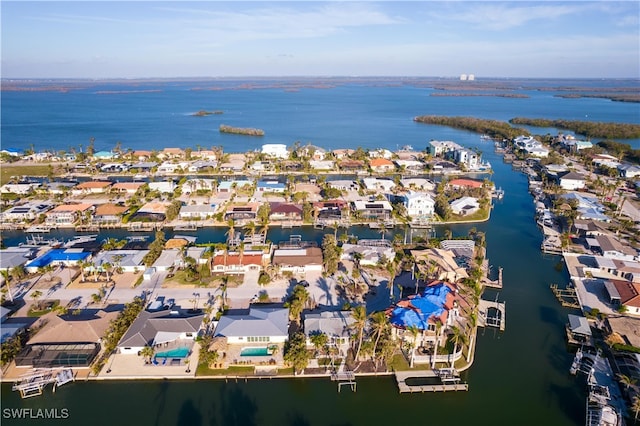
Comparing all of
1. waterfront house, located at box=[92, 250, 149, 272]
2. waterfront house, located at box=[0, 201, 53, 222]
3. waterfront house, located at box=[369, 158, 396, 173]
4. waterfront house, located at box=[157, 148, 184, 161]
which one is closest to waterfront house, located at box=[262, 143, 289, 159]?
waterfront house, located at box=[157, 148, 184, 161]

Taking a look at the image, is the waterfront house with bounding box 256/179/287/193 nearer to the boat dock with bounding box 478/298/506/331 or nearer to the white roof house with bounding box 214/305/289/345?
the white roof house with bounding box 214/305/289/345

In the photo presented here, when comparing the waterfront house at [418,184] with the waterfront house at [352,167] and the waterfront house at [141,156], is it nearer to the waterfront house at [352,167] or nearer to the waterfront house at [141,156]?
the waterfront house at [352,167]

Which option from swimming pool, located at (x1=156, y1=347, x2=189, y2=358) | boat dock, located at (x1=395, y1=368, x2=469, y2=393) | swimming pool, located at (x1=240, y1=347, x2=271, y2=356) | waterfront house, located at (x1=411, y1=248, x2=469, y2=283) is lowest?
boat dock, located at (x1=395, y1=368, x2=469, y2=393)

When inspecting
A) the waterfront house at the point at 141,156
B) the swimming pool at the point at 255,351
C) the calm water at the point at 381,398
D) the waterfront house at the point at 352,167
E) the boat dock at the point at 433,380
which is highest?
the waterfront house at the point at 141,156

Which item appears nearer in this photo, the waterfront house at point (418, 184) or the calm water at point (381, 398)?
the calm water at point (381, 398)

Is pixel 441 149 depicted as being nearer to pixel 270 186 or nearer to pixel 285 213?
pixel 270 186

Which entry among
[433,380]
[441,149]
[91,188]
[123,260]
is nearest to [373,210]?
[433,380]

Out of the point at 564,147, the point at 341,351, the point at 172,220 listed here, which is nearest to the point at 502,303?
the point at 341,351

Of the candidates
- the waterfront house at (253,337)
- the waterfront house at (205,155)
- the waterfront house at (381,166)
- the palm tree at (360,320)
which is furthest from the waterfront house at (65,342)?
the waterfront house at (205,155)
